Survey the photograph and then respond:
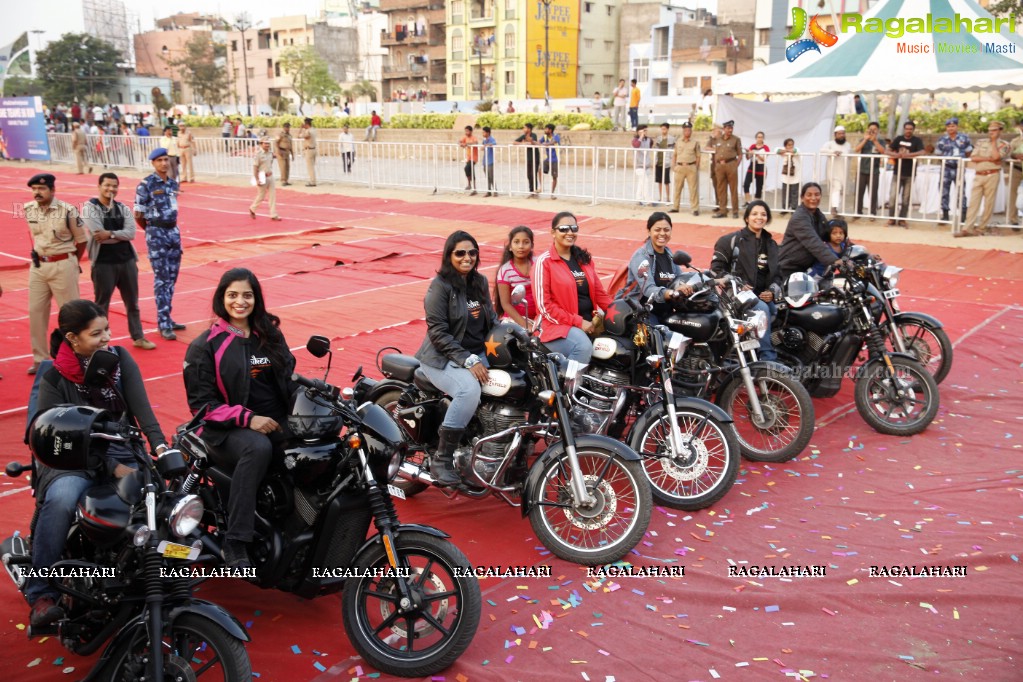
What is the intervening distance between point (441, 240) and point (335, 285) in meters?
3.83

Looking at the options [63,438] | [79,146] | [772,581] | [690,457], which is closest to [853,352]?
[690,457]

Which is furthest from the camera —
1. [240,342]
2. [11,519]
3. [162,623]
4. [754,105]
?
[754,105]

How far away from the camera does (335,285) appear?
40.6ft

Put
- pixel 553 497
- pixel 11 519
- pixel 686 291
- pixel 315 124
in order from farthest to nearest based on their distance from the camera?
pixel 315 124 < pixel 686 291 < pixel 11 519 < pixel 553 497

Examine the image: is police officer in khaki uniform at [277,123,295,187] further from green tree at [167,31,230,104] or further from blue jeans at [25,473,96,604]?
green tree at [167,31,230,104]

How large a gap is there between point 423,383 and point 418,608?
1.92 m

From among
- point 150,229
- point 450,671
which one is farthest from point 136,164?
point 450,671

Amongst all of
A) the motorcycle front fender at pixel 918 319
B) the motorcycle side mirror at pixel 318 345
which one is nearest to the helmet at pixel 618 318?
the motorcycle side mirror at pixel 318 345

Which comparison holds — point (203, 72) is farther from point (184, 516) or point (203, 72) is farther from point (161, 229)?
point (184, 516)

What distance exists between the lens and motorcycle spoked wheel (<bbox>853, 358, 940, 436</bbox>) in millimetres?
6609

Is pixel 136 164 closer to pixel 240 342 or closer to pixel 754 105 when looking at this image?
pixel 754 105

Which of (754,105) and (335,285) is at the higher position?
(754,105)

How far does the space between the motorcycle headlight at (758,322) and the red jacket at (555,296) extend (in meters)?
1.08

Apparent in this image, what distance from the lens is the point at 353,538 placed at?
410cm
